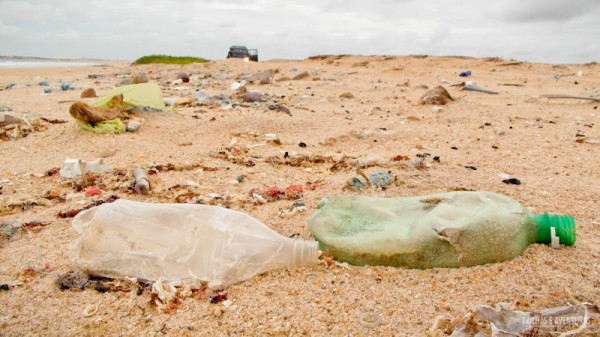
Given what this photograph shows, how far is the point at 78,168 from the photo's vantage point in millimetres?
3131

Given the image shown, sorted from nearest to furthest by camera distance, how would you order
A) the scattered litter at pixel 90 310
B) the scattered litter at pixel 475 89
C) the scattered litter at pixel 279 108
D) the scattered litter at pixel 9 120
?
the scattered litter at pixel 90 310 → the scattered litter at pixel 9 120 → the scattered litter at pixel 279 108 → the scattered litter at pixel 475 89

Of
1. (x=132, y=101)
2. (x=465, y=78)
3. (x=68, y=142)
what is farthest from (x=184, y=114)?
(x=465, y=78)

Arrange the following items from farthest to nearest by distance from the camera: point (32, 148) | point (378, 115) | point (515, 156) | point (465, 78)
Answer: point (465, 78), point (378, 115), point (32, 148), point (515, 156)

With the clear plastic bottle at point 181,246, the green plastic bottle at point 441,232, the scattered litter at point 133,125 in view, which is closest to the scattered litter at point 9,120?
the scattered litter at point 133,125

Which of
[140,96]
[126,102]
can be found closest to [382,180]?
[126,102]

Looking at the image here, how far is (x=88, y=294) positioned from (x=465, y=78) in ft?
30.8

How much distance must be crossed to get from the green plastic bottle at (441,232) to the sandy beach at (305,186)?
0.17 feet

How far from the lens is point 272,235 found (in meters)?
1.83

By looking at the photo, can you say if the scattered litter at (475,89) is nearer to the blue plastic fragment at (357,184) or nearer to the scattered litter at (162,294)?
the blue plastic fragment at (357,184)

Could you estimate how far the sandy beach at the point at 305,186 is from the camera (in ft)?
4.86

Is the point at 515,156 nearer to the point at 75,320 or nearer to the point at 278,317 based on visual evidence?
the point at 278,317

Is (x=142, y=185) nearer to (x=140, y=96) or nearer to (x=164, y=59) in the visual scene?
(x=140, y=96)

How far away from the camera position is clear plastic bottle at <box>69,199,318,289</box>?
169cm

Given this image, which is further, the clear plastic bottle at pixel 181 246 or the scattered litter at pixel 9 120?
the scattered litter at pixel 9 120
